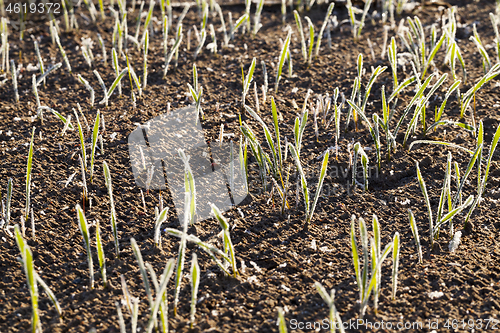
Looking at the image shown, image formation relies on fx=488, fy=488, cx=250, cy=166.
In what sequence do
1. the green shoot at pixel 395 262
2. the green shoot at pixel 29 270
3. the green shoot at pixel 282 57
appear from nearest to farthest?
the green shoot at pixel 29 270 < the green shoot at pixel 395 262 < the green shoot at pixel 282 57

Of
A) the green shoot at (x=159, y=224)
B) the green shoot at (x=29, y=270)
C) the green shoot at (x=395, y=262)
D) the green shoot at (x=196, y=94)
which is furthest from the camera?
the green shoot at (x=196, y=94)

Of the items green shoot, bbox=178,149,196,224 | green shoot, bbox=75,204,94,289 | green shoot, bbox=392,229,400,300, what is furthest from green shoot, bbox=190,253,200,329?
green shoot, bbox=392,229,400,300

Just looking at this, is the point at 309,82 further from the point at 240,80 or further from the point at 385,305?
the point at 385,305

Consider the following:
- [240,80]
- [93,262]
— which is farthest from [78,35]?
[93,262]

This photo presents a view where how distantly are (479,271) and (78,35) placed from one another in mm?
2199

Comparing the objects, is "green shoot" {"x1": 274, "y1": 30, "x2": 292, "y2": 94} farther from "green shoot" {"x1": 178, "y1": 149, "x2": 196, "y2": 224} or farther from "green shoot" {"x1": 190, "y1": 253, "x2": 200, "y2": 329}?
"green shoot" {"x1": 190, "y1": 253, "x2": 200, "y2": 329}

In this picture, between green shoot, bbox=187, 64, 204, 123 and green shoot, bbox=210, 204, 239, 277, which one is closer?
green shoot, bbox=210, 204, 239, 277

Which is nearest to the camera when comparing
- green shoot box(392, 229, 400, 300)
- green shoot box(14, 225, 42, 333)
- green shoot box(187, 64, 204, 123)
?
green shoot box(14, 225, 42, 333)

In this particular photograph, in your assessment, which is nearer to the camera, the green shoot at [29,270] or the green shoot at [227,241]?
the green shoot at [29,270]

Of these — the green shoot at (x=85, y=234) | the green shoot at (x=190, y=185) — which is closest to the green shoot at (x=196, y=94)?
the green shoot at (x=190, y=185)

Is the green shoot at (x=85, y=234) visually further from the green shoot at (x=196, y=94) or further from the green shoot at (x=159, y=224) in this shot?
the green shoot at (x=196, y=94)

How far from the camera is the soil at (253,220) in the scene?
1277 millimetres

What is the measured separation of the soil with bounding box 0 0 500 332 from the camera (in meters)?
1.28

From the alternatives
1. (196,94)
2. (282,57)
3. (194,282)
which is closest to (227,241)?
(194,282)
